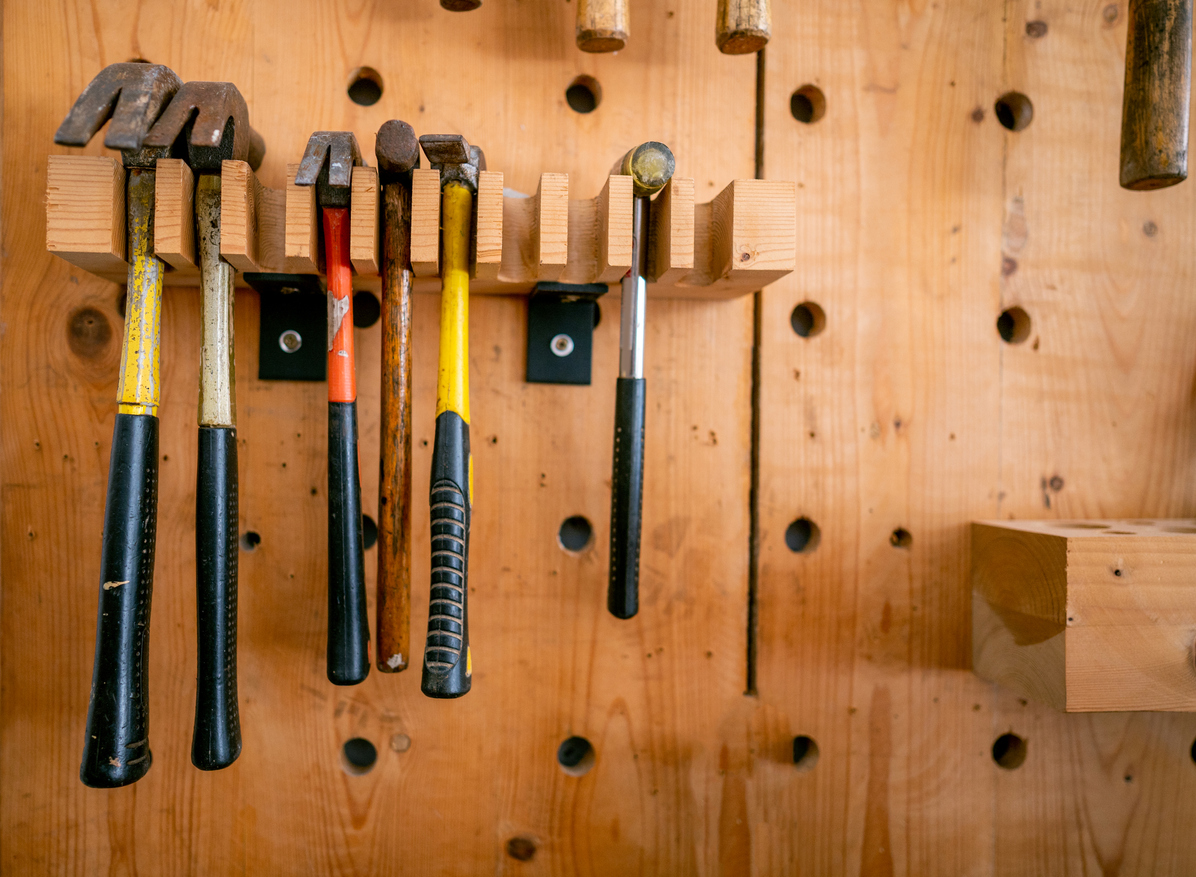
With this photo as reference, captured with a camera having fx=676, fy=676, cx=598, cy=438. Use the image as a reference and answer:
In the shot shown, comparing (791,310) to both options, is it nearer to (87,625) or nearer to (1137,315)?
(1137,315)

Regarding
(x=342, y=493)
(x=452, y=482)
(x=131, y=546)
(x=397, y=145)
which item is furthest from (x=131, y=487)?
(x=397, y=145)

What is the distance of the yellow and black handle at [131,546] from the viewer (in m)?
0.58

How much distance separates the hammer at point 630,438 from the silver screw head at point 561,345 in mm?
125

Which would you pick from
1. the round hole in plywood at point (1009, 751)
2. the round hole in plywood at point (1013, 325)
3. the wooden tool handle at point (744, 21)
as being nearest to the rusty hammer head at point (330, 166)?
the wooden tool handle at point (744, 21)

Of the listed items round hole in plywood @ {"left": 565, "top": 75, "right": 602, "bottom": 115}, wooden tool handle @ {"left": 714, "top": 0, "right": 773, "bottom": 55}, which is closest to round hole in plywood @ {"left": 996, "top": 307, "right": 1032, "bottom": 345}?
wooden tool handle @ {"left": 714, "top": 0, "right": 773, "bottom": 55}

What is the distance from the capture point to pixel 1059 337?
0.86 metres

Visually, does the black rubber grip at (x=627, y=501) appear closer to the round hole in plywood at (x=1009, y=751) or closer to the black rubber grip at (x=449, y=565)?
the black rubber grip at (x=449, y=565)

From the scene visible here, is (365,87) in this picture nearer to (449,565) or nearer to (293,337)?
(293,337)

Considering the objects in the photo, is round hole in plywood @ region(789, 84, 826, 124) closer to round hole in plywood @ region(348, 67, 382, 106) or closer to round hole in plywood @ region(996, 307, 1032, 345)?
round hole in plywood @ region(996, 307, 1032, 345)

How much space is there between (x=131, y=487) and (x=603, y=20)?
61 centimetres

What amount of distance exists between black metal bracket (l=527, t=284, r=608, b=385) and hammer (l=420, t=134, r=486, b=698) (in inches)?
5.8

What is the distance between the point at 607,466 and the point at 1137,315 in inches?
28.1

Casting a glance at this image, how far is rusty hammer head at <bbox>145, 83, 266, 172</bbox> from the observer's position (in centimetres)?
59

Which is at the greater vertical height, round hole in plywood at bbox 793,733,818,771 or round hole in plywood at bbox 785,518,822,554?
round hole in plywood at bbox 785,518,822,554
